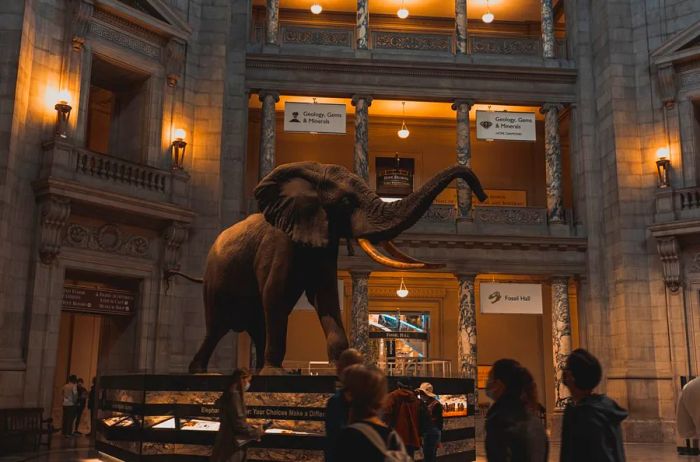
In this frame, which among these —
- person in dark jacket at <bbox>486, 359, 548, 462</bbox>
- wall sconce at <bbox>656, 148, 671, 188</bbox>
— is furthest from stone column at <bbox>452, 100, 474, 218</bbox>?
person in dark jacket at <bbox>486, 359, 548, 462</bbox>

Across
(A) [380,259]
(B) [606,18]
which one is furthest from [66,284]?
(B) [606,18]

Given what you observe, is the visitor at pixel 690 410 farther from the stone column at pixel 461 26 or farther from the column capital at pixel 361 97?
the stone column at pixel 461 26

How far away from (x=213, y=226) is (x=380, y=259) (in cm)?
1090

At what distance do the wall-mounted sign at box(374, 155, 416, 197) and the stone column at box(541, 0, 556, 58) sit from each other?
552cm

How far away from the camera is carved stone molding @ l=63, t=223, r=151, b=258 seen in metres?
15.5

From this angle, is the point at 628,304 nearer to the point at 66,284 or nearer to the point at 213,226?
the point at 213,226

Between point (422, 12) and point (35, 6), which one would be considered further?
point (422, 12)

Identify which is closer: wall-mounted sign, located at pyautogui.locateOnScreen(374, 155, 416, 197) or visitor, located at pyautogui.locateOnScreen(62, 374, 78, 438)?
visitor, located at pyautogui.locateOnScreen(62, 374, 78, 438)

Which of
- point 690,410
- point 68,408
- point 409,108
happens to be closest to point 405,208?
point 690,410

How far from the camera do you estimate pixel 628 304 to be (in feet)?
59.4

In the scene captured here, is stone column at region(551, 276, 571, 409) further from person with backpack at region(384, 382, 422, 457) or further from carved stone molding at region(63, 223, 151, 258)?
person with backpack at region(384, 382, 422, 457)

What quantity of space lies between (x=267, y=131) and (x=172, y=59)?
11.0 ft

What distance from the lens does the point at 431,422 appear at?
835cm

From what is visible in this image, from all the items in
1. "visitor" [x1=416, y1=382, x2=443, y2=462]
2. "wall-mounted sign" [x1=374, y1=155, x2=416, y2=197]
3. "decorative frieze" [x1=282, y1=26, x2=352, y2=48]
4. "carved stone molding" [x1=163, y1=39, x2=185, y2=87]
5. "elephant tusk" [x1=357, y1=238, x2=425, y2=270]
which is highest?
"decorative frieze" [x1=282, y1=26, x2=352, y2=48]
